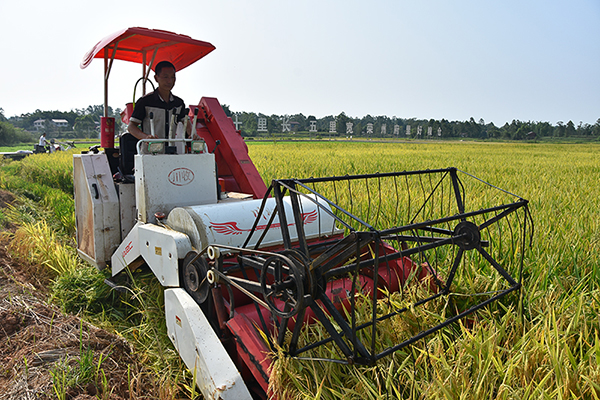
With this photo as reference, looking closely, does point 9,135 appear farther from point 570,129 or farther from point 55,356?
point 570,129

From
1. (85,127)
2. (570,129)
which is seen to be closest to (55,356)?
(85,127)

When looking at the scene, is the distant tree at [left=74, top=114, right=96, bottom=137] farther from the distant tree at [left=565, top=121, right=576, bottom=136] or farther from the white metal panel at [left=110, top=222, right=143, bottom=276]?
the distant tree at [left=565, top=121, right=576, bottom=136]

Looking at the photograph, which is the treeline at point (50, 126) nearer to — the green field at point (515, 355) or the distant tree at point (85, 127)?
the distant tree at point (85, 127)

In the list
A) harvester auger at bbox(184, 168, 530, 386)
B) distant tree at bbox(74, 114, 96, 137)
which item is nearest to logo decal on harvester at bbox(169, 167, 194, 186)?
harvester auger at bbox(184, 168, 530, 386)

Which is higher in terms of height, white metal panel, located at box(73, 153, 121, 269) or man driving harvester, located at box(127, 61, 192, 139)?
man driving harvester, located at box(127, 61, 192, 139)

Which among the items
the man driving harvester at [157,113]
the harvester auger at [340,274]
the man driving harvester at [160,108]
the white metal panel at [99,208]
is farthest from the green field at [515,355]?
the man driving harvester at [160,108]

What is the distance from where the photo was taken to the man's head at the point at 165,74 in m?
3.55

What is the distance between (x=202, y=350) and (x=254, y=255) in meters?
0.58

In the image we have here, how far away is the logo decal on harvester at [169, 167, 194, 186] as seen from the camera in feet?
9.98

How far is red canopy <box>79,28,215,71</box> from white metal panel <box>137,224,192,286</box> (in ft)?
5.40

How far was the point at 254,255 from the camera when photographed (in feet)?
7.59

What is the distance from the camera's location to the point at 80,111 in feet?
319

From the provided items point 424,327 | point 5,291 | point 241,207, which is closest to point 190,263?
point 241,207

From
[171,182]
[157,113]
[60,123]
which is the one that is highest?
[60,123]
